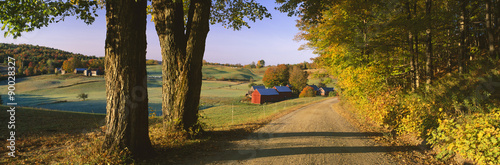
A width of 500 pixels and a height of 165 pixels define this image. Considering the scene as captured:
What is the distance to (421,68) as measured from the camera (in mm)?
17078

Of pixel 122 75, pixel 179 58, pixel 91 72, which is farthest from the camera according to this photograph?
pixel 91 72

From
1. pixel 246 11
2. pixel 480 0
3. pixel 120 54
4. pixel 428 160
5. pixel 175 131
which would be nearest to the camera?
pixel 120 54

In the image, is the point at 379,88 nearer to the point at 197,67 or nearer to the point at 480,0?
the point at 480,0

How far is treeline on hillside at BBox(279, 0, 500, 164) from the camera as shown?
6.30 meters

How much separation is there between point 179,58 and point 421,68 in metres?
17.7

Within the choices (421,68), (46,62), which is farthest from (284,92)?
(46,62)

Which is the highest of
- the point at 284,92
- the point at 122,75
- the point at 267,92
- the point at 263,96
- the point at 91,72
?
the point at 91,72

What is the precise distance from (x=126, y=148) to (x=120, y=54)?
230cm

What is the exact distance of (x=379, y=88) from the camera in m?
13.0

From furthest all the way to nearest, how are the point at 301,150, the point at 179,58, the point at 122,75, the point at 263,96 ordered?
the point at 263,96 → the point at 179,58 → the point at 301,150 → the point at 122,75

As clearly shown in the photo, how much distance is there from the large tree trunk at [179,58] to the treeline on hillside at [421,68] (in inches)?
163

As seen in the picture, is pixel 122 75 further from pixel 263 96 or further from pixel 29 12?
pixel 263 96

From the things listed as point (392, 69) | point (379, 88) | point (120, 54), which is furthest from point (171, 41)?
point (392, 69)

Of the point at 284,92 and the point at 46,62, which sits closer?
the point at 284,92
